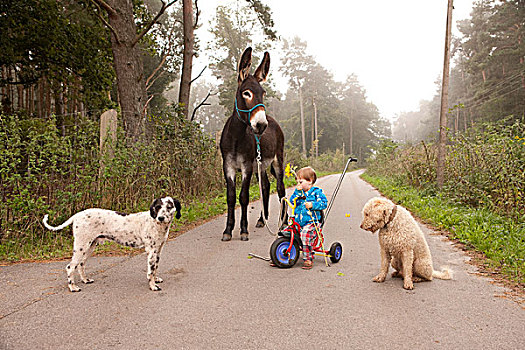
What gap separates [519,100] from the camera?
30.4 metres

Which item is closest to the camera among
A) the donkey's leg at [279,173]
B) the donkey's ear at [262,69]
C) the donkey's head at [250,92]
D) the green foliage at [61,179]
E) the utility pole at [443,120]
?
the donkey's head at [250,92]

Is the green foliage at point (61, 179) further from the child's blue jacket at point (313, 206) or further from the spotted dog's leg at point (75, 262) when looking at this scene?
the child's blue jacket at point (313, 206)

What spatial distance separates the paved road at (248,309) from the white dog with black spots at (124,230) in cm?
27

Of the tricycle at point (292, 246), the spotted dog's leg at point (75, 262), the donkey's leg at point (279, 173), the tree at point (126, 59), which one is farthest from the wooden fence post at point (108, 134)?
the tricycle at point (292, 246)

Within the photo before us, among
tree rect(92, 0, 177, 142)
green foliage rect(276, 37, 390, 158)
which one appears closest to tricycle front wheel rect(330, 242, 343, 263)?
tree rect(92, 0, 177, 142)

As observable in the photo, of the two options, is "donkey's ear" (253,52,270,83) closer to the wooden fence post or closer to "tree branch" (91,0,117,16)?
the wooden fence post

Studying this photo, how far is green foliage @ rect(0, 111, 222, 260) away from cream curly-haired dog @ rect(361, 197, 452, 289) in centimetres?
459

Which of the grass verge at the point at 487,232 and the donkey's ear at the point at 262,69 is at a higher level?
the donkey's ear at the point at 262,69

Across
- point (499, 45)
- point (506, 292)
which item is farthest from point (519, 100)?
point (506, 292)

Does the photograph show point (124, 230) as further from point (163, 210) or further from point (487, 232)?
point (487, 232)

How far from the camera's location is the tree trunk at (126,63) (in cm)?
877

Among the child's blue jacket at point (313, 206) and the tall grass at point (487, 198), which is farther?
the tall grass at point (487, 198)

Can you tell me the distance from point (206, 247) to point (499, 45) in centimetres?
4145

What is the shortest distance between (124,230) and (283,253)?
2046mm
